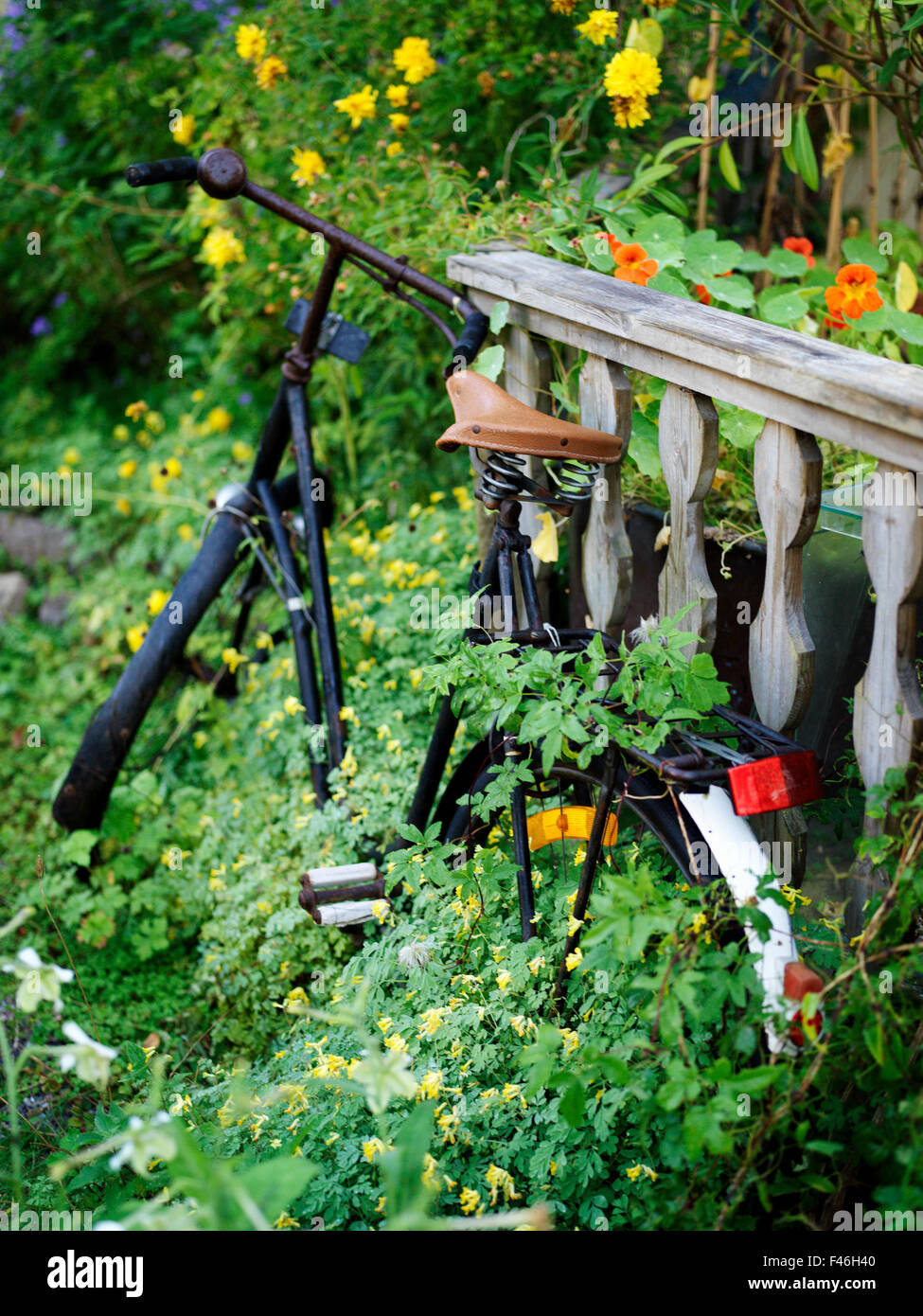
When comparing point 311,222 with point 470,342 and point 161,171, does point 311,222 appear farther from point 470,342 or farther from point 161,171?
point 470,342

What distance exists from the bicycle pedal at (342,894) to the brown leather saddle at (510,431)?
97 cm

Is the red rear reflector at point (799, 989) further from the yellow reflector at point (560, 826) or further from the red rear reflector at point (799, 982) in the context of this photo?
the yellow reflector at point (560, 826)

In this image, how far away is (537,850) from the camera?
2041mm

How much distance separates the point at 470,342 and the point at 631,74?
87 centimetres

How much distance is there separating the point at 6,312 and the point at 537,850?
5.42m

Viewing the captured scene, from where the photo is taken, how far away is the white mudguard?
141cm

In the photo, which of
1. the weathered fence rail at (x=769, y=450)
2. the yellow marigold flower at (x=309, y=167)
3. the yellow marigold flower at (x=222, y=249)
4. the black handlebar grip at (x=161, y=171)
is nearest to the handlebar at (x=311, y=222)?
the black handlebar grip at (x=161, y=171)

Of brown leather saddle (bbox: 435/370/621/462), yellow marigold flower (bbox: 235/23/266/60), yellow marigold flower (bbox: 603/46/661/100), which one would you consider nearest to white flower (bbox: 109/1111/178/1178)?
brown leather saddle (bbox: 435/370/621/462)

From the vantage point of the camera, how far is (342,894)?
2.21 meters

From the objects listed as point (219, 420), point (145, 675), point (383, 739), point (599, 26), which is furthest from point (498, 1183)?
point (219, 420)

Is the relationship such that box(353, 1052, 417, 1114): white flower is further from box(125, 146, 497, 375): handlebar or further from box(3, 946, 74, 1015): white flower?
→ box(125, 146, 497, 375): handlebar

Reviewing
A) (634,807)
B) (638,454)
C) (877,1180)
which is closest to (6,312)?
(638,454)

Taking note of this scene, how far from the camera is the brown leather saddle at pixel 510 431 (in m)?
1.74

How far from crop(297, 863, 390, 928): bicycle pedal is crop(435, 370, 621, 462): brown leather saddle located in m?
0.97
